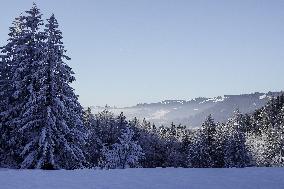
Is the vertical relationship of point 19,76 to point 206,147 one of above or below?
above

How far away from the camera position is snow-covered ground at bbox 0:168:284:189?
41.8 feet

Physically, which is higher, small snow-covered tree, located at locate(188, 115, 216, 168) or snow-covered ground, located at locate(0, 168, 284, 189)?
snow-covered ground, located at locate(0, 168, 284, 189)

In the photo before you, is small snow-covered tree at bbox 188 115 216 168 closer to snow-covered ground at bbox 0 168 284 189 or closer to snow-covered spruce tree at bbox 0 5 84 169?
snow-covered spruce tree at bbox 0 5 84 169

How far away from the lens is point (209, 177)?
14.9 m

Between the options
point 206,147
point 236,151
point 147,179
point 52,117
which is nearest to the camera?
point 147,179

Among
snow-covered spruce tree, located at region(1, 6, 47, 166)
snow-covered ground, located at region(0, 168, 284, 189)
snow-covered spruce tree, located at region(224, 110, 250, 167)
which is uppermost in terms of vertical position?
snow-covered spruce tree, located at region(1, 6, 47, 166)

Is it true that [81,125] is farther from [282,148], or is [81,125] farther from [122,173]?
[282,148]

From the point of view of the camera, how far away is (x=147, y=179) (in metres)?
14.1

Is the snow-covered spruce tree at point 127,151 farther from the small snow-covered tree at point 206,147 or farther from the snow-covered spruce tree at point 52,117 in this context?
the snow-covered spruce tree at point 52,117

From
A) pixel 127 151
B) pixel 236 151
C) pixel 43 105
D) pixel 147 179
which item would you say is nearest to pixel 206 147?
pixel 236 151

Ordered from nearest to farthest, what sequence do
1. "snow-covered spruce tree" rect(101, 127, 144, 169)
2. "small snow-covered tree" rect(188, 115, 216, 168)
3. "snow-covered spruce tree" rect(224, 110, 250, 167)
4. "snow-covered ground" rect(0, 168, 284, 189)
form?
"snow-covered ground" rect(0, 168, 284, 189), "snow-covered spruce tree" rect(101, 127, 144, 169), "small snow-covered tree" rect(188, 115, 216, 168), "snow-covered spruce tree" rect(224, 110, 250, 167)

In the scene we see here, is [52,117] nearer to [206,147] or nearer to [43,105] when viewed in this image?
[43,105]

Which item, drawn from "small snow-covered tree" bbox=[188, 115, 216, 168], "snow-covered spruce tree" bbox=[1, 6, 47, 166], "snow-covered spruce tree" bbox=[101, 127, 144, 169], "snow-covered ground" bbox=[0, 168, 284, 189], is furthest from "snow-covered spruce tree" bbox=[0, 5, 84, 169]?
"small snow-covered tree" bbox=[188, 115, 216, 168]

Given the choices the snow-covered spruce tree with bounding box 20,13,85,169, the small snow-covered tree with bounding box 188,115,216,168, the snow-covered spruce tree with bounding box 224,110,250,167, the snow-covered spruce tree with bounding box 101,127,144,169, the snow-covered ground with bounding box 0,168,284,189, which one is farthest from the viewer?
the snow-covered spruce tree with bounding box 224,110,250,167
